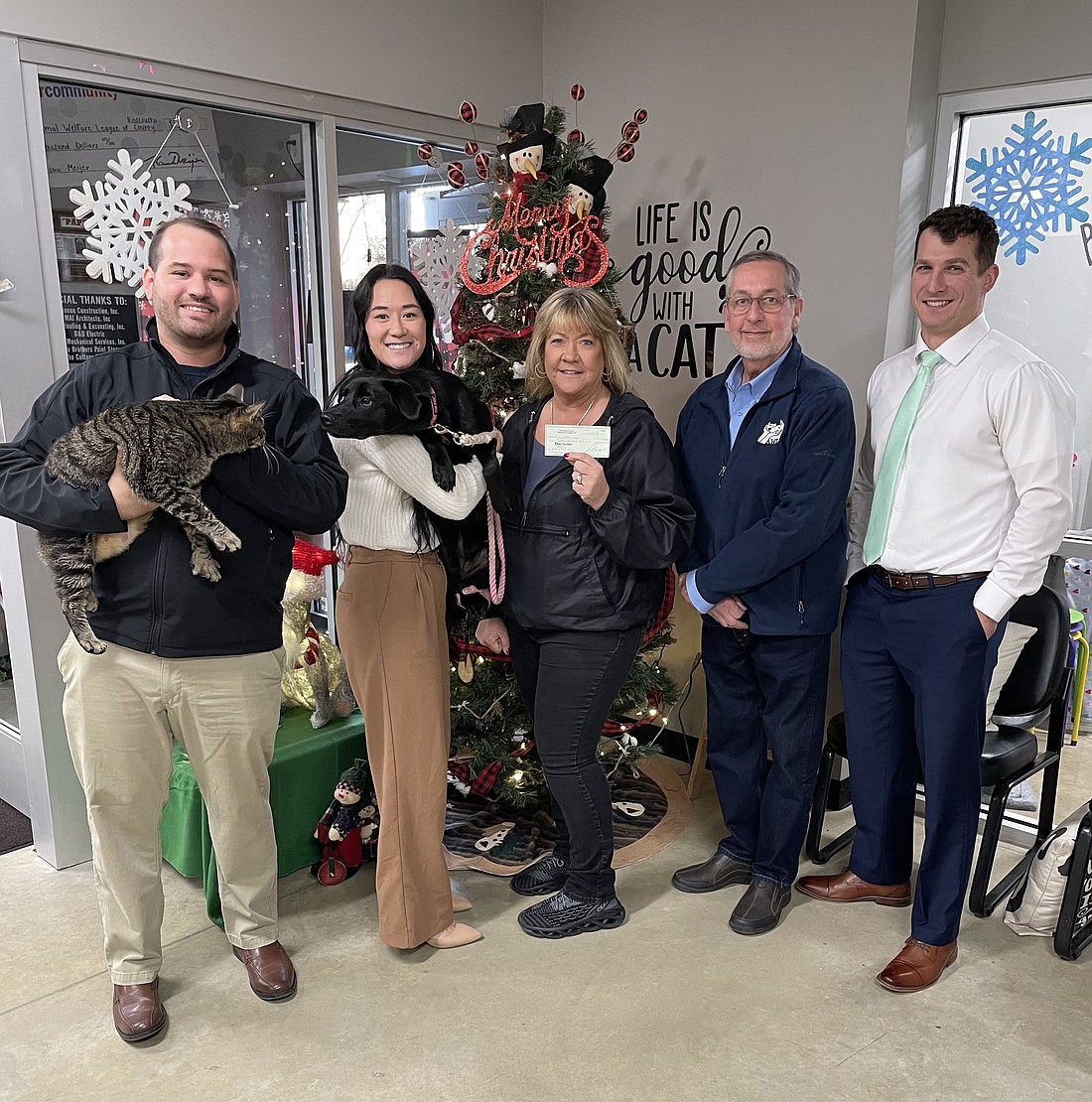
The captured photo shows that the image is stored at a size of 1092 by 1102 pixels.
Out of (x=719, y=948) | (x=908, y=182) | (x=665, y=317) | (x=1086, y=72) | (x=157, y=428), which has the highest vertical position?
(x=1086, y=72)

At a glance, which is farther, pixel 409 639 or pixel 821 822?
pixel 821 822

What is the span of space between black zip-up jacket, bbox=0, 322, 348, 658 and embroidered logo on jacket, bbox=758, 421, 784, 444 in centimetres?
106

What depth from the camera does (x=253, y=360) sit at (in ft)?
7.27

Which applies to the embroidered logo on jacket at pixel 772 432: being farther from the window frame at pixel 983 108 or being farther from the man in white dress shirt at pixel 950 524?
the window frame at pixel 983 108

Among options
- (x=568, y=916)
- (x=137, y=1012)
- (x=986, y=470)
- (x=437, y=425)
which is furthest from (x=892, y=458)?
(x=137, y=1012)

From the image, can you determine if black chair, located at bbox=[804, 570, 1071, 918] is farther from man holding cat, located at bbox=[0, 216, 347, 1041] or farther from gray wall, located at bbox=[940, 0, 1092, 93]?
man holding cat, located at bbox=[0, 216, 347, 1041]

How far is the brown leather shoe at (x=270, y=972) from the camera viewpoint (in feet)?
7.77

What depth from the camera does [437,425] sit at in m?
2.29

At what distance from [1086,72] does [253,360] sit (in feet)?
8.25

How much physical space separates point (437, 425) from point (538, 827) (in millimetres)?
1493

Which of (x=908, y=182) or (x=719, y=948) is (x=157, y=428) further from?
(x=908, y=182)

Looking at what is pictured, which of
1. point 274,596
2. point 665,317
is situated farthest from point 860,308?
point 274,596

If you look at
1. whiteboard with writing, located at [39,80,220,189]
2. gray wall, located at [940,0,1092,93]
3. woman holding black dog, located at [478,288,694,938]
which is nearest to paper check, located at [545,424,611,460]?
woman holding black dog, located at [478,288,694,938]

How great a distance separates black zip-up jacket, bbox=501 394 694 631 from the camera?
2383mm
